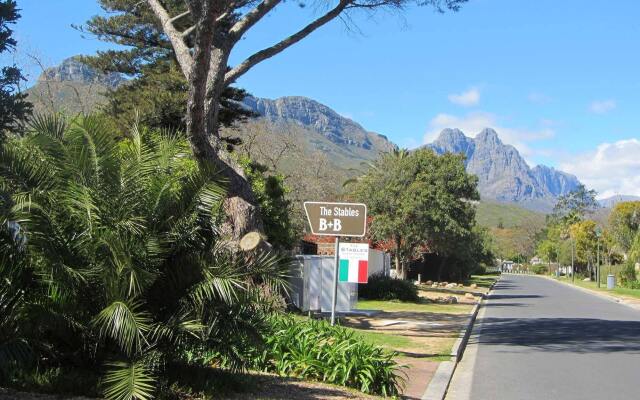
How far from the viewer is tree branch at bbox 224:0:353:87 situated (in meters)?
14.9

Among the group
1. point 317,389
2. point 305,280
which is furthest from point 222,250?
point 305,280

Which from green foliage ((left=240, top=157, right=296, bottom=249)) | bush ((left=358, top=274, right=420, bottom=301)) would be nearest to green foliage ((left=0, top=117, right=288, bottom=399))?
green foliage ((left=240, top=157, right=296, bottom=249))

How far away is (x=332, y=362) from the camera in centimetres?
829

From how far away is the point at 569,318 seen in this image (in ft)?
70.8

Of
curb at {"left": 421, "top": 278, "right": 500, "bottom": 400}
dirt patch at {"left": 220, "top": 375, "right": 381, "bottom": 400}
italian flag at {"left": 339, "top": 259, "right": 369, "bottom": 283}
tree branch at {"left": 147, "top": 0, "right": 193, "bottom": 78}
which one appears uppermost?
tree branch at {"left": 147, "top": 0, "right": 193, "bottom": 78}

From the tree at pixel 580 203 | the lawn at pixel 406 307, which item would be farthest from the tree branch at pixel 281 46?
the tree at pixel 580 203

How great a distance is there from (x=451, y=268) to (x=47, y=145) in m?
52.2

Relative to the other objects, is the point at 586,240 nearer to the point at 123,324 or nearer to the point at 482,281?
the point at 482,281

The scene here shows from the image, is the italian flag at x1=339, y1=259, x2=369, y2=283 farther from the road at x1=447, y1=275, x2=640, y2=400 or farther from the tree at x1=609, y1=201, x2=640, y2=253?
the tree at x1=609, y1=201, x2=640, y2=253

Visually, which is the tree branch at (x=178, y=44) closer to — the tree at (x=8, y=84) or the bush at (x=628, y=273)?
the tree at (x=8, y=84)

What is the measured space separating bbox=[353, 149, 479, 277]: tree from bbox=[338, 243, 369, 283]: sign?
22.3 metres

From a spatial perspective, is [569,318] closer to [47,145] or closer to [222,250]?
[222,250]

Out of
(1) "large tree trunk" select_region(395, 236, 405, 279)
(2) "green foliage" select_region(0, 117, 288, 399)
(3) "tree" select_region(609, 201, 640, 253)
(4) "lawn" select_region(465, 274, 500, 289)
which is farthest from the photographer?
(3) "tree" select_region(609, 201, 640, 253)

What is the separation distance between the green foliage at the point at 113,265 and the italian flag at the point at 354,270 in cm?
539
